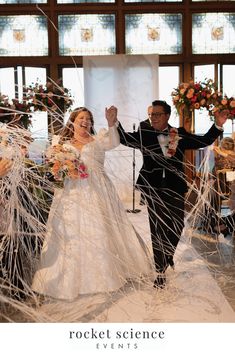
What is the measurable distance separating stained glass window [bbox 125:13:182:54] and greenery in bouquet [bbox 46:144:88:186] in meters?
5.62

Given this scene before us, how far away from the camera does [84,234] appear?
335cm

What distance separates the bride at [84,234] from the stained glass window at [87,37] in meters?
5.26

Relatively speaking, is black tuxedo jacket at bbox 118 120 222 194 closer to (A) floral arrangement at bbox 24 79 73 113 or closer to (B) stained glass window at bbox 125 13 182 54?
(A) floral arrangement at bbox 24 79 73 113

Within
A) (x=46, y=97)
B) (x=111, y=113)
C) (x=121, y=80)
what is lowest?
(x=111, y=113)

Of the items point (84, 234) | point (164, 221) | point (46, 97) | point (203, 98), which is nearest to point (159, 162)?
point (164, 221)

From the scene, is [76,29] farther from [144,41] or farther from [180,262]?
[180,262]

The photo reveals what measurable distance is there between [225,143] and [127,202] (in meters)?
1.96

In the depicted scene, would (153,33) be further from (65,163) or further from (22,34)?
(65,163)

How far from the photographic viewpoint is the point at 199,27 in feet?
27.9

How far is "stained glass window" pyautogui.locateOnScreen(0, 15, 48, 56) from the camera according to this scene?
27.5 feet

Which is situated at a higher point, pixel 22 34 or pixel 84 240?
pixel 22 34

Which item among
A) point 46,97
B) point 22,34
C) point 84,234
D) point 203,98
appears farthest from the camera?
point 22,34

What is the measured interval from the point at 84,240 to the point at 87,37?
5844 millimetres
